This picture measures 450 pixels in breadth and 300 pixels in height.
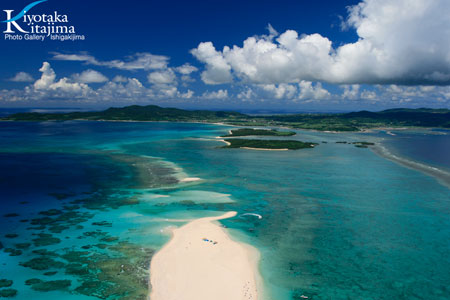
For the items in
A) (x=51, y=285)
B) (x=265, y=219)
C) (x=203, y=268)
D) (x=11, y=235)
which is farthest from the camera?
(x=265, y=219)

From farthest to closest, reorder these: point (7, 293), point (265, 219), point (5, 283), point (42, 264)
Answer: point (265, 219) → point (42, 264) → point (5, 283) → point (7, 293)

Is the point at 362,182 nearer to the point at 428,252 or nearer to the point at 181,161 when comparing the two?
the point at 428,252

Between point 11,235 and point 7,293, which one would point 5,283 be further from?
point 11,235

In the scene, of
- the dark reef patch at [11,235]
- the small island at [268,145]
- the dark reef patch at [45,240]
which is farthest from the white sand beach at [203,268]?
the small island at [268,145]

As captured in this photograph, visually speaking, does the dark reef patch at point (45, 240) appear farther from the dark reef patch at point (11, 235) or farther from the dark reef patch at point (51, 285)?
the dark reef patch at point (51, 285)

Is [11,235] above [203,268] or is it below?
above

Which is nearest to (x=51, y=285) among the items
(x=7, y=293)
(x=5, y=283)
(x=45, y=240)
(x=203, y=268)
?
(x=7, y=293)
